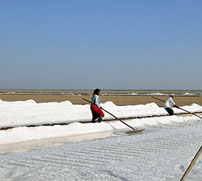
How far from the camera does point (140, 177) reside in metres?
3.30

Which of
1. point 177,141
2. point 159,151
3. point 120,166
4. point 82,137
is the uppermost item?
point 82,137

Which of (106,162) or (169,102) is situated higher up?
(169,102)

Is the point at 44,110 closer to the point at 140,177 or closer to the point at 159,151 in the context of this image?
the point at 159,151

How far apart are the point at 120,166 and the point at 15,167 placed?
1223mm

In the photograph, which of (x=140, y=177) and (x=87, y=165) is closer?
(x=140, y=177)

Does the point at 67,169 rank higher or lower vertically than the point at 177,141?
lower

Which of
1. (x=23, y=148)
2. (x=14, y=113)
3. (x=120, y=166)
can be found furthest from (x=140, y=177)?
(x=14, y=113)

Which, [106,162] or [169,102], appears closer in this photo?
[106,162]

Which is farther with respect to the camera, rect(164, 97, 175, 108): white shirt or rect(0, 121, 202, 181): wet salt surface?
rect(164, 97, 175, 108): white shirt

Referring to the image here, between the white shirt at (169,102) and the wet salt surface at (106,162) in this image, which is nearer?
the wet salt surface at (106,162)

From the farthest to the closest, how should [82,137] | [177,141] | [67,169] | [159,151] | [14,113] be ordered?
[14,113]
[82,137]
[177,141]
[159,151]
[67,169]

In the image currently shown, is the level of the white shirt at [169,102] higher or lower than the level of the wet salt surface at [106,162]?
higher

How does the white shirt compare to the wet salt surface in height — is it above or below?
above

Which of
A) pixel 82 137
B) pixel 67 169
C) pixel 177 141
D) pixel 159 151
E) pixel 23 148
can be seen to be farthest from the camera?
pixel 82 137
